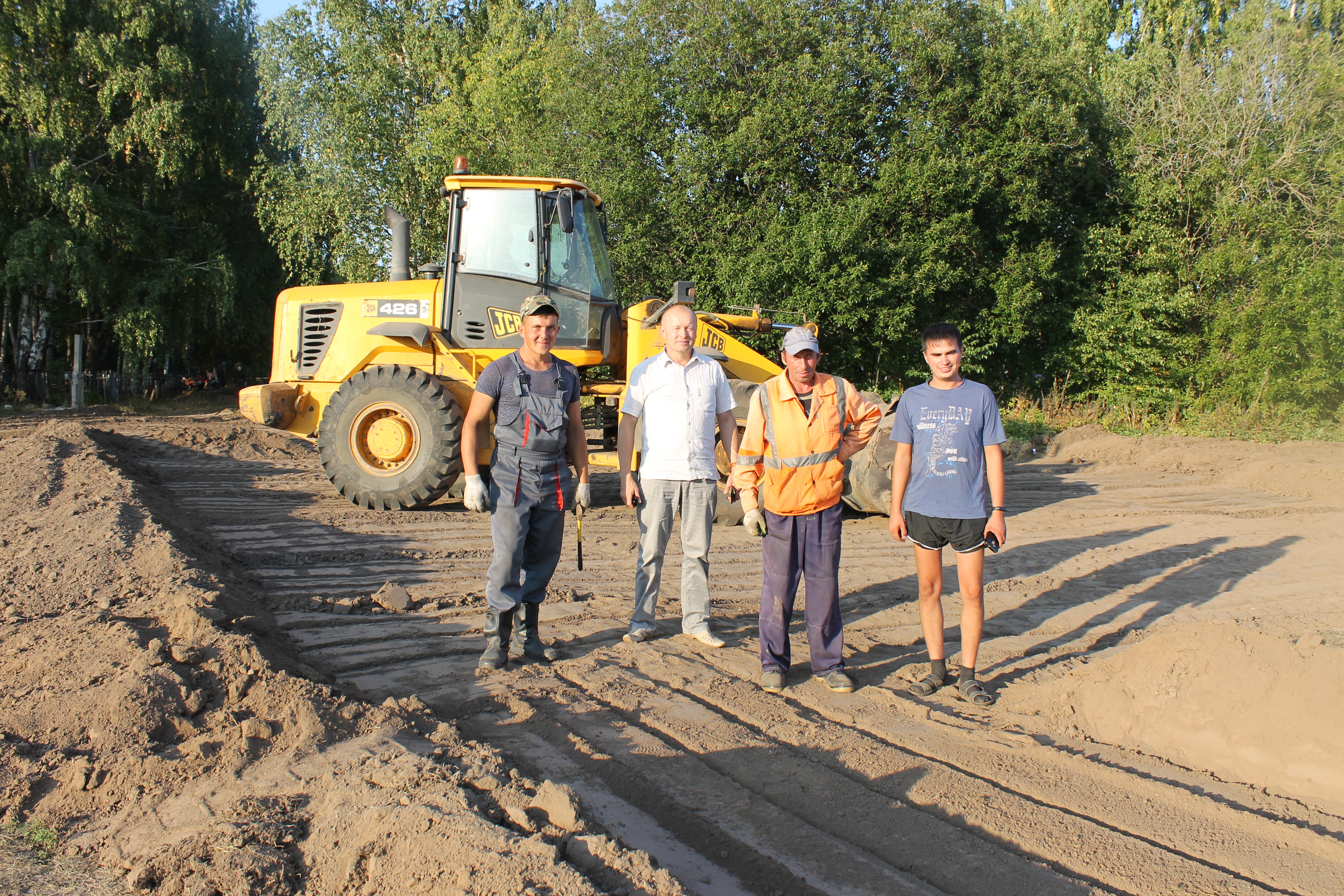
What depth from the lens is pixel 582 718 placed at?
12.2ft

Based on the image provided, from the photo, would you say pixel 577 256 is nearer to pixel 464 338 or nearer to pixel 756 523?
pixel 464 338

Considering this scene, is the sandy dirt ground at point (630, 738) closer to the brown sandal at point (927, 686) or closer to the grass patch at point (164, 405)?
the brown sandal at point (927, 686)

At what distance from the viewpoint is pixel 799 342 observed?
Result: 4309 mm

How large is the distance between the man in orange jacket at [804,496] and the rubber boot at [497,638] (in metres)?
1.26

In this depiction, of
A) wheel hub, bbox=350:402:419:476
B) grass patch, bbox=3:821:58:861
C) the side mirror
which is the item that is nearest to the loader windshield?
the side mirror

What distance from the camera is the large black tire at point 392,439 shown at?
27.3 feet

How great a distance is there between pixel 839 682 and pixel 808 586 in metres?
0.47

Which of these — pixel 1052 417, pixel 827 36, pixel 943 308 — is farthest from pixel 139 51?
pixel 1052 417

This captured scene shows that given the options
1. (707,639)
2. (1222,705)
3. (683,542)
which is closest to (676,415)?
(683,542)

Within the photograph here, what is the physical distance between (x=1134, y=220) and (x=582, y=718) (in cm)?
1789

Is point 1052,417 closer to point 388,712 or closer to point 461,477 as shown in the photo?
point 461,477

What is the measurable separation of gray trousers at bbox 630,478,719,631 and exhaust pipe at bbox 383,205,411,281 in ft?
17.9

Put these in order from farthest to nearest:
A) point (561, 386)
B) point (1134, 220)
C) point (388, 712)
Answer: point (1134, 220)
point (561, 386)
point (388, 712)

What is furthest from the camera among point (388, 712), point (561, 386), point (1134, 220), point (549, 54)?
point (549, 54)
